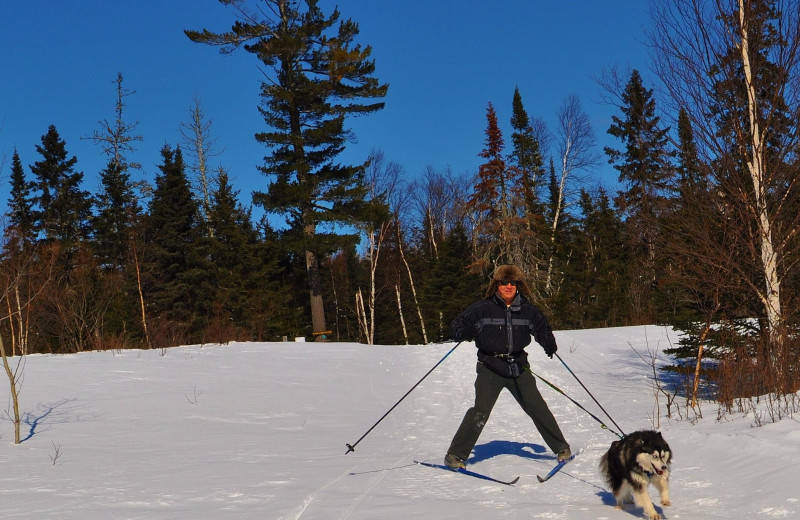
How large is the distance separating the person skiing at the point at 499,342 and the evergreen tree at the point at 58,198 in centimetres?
3778

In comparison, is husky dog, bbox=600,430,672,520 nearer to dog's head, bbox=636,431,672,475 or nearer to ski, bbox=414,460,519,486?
dog's head, bbox=636,431,672,475

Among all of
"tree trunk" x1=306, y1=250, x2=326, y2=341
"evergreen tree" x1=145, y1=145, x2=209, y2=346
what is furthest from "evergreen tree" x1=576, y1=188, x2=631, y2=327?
"evergreen tree" x1=145, y1=145, x2=209, y2=346

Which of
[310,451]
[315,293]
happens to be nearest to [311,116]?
[315,293]

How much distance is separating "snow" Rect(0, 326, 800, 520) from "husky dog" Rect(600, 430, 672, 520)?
17 centimetres

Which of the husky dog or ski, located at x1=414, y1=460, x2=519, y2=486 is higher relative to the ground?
the husky dog

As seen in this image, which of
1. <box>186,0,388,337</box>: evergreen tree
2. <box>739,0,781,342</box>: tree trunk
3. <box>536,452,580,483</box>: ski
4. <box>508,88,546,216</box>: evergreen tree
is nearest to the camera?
<box>536,452,580,483</box>: ski

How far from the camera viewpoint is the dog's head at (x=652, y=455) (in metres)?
4.16

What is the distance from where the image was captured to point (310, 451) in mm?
6875

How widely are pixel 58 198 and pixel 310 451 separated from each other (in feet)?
127

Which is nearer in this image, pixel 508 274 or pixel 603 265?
pixel 508 274

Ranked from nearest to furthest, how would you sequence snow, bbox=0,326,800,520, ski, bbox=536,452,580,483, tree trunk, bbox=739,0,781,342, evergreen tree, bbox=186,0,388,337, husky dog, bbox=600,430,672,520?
husky dog, bbox=600,430,672,520 < snow, bbox=0,326,800,520 < ski, bbox=536,452,580,483 < tree trunk, bbox=739,0,781,342 < evergreen tree, bbox=186,0,388,337

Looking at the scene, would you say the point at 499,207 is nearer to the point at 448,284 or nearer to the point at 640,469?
the point at 448,284

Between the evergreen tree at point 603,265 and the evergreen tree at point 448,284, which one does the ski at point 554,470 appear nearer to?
the evergreen tree at point 603,265

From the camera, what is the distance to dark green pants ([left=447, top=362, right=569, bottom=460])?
572cm
